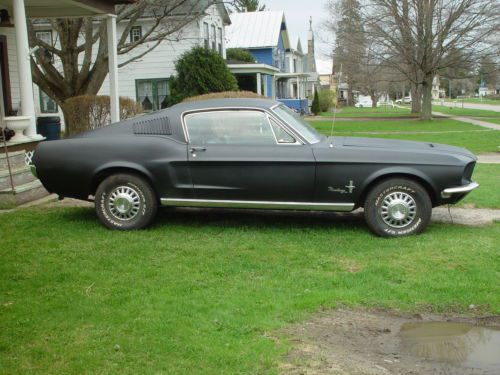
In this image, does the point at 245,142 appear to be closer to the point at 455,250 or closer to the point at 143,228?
the point at 143,228

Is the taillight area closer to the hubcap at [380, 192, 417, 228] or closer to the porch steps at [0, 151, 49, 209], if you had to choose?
the hubcap at [380, 192, 417, 228]

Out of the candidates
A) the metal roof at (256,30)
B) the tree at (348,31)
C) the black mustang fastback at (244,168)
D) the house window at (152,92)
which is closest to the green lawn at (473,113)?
the tree at (348,31)

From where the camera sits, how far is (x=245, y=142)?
6988mm

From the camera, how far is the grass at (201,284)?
155 inches

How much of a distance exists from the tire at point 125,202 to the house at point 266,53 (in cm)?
2732

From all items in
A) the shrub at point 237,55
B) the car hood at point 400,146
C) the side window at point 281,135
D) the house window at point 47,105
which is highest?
the shrub at point 237,55

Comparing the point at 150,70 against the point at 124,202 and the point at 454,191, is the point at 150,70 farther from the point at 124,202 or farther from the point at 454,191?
the point at 454,191

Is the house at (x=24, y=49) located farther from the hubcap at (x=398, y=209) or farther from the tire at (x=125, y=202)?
the hubcap at (x=398, y=209)

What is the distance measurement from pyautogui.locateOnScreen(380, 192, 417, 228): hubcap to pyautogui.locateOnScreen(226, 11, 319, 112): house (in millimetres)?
27762

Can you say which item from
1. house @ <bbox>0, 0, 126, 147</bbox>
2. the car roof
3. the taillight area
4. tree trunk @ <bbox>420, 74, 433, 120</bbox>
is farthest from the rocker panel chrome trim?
tree trunk @ <bbox>420, 74, 433, 120</bbox>

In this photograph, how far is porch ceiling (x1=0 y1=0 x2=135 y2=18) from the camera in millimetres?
12703

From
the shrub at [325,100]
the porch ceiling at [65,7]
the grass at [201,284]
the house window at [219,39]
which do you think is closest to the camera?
the grass at [201,284]

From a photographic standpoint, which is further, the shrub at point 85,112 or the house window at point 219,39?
the house window at point 219,39

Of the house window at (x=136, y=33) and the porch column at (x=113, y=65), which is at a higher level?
the house window at (x=136, y=33)
